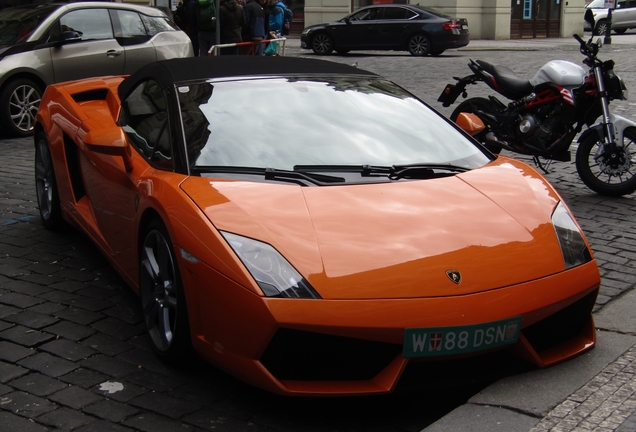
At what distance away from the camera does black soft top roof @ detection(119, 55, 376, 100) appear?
4.54 metres

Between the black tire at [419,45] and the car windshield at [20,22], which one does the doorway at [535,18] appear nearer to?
the black tire at [419,45]

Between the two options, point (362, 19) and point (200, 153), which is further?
point (362, 19)

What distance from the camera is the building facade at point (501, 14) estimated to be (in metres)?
31.6

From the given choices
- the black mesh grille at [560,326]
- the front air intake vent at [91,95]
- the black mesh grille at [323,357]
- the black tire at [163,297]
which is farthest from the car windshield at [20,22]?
the black mesh grille at [560,326]

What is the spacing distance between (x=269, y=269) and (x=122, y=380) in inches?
36.1

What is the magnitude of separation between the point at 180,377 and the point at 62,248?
7.56ft

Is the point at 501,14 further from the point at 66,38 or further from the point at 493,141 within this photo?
the point at 493,141

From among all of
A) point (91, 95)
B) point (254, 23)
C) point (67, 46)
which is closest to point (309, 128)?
point (91, 95)

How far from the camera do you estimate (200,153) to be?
13.0 feet

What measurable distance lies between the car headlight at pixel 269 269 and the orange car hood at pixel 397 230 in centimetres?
3

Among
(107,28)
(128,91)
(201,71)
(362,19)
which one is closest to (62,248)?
(128,91)

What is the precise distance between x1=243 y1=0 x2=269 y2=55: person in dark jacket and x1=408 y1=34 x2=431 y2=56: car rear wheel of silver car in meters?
7.24

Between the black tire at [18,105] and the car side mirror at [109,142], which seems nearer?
the car side mirror at [109,142]

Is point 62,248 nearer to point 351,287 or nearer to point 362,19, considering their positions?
point 351,287
